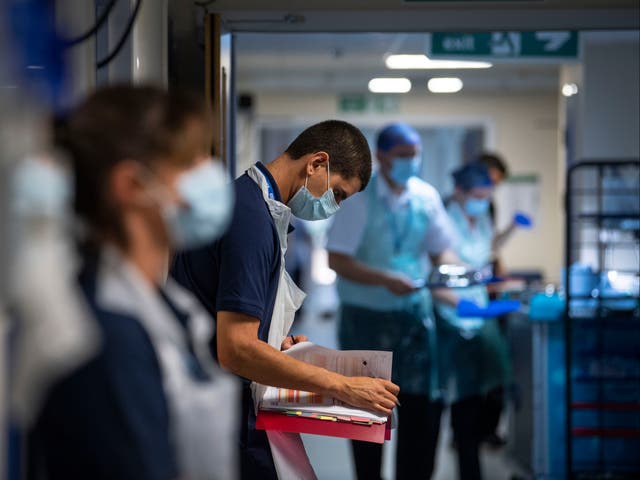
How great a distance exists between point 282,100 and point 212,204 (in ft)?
26.1

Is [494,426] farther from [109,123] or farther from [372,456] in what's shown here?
[109,123]

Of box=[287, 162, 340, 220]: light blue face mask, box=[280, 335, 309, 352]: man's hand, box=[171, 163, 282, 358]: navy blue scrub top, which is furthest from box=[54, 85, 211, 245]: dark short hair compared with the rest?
box=[280, 335, 309, 352]: man's hand

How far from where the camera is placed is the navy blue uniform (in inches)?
72.8

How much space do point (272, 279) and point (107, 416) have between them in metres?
1.03

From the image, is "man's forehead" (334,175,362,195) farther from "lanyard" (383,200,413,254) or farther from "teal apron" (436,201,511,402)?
"teal apron" (436,201,511,402)

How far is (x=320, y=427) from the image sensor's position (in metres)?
1.96

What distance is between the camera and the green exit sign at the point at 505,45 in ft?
11.3

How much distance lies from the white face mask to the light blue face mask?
98cm

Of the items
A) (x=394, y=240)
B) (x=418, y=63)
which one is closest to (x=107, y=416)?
(x=394, y=240)

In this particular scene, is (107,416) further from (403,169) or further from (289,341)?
(403,169)

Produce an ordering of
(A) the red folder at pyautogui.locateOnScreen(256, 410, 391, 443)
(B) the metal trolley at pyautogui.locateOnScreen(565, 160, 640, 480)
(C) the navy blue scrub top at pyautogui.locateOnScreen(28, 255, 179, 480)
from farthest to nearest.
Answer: (B) the metal trolley at pyautogui.locateOnScreen(565, 160, 640, 480) → (A) the red folder at pyautogui.locateOnScreen(256, 410, 391, 443) → (C) the navy blue scrub top at pyautogui.locateOnScreen(28, 255, 179, 480)

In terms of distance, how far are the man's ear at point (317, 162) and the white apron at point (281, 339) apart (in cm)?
11

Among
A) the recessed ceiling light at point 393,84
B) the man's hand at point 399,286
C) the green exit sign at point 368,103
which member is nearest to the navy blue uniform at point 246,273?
the man's hand at point 399,286

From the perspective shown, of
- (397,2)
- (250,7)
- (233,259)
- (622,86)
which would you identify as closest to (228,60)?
(250,7)
